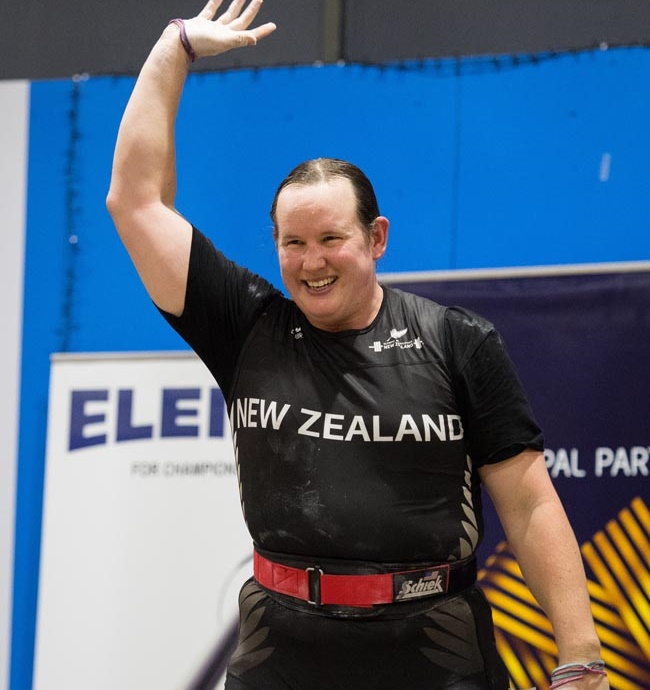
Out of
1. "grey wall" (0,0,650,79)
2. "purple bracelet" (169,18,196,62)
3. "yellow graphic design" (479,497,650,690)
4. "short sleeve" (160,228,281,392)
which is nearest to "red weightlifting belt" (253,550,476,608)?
"short sleeve" (160,228,281,392)

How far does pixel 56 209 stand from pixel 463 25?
51.7 inches

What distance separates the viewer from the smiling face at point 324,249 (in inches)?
62.2

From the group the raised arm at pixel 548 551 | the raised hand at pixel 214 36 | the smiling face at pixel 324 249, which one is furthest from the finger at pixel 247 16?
the raised arm at pixel 548 551

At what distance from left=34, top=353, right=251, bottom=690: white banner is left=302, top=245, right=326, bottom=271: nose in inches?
47.1

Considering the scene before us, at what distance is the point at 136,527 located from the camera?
110 inches

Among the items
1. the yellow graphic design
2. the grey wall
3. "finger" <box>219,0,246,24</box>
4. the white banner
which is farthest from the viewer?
the grey wall

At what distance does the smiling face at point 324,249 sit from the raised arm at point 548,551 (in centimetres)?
34

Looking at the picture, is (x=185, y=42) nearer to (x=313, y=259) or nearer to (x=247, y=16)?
(x=247, y=16)

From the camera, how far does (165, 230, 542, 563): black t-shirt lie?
154 cm

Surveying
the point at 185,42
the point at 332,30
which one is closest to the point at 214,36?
the point at 185,42

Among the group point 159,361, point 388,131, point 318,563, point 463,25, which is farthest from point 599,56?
point 318,563

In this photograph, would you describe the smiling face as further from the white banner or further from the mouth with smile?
the white banner

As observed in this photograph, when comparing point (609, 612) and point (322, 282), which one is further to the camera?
point (609, 612)

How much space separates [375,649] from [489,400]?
400 millimetres
